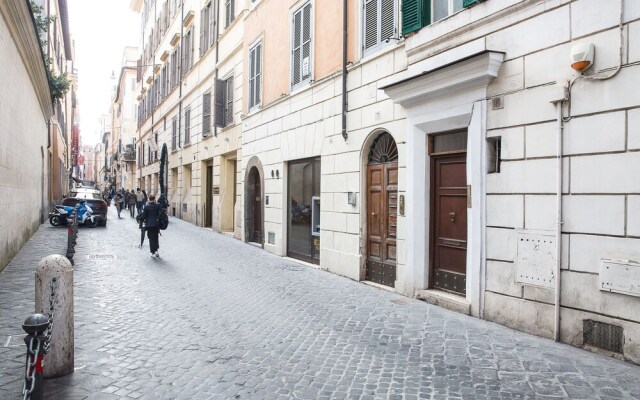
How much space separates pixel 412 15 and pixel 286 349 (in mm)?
5693

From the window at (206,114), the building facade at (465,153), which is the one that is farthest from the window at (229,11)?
the building facade at (465,153)

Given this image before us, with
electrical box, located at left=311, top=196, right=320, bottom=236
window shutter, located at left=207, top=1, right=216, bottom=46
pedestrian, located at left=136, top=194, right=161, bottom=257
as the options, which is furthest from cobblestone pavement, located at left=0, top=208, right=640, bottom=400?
window shutter, located at left=207, top=1, right=216, bottom=46

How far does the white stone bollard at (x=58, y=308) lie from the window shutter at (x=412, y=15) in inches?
243

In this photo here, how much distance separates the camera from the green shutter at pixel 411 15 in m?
7.46

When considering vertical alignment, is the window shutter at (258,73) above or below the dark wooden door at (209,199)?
above

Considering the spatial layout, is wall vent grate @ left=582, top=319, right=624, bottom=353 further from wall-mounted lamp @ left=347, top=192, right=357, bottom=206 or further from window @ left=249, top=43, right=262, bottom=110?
window @ left=249, top=43, right=262, bottom=110

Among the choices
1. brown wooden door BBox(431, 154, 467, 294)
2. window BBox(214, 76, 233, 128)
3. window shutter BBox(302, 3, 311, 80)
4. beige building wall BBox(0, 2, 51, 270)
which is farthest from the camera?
window BBox(214, 76, 233, 128)

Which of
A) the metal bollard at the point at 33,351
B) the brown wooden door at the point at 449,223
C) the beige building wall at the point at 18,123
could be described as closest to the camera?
the metal bollard at the point at 33,351

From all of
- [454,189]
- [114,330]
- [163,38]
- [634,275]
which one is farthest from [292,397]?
[163,38]

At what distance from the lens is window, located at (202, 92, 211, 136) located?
786 inches

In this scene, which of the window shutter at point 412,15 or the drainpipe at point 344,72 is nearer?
the window shutter at point 412,15

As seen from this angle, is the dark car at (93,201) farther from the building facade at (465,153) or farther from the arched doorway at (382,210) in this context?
the arched doorway at (382,210)

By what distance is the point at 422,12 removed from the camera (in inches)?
293

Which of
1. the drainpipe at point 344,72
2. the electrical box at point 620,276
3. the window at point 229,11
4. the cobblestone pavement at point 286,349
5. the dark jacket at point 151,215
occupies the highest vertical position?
the window at point 229,11
